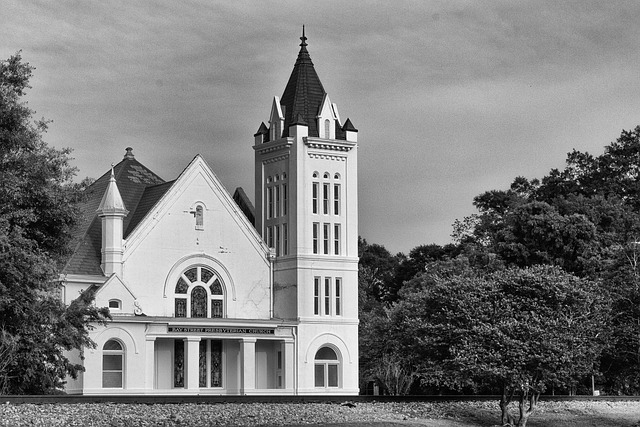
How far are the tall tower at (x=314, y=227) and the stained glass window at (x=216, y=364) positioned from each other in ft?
13.5

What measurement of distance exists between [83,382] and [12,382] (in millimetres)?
14710

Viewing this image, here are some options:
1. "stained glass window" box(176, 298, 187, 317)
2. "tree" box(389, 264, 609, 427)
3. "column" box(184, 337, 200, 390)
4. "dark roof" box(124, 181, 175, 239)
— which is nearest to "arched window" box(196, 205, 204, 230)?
"dark roof" box(124, 181, 175, 239)

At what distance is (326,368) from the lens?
222 ft

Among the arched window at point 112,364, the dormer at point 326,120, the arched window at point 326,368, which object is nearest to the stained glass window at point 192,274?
the arched window at point 112,364

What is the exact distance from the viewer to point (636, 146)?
97.1 m

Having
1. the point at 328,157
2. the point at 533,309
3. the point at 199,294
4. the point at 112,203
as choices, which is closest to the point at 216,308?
the point at 199,294

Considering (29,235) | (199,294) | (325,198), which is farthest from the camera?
(325,198)

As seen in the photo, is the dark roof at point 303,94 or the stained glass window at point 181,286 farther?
the dark roof at point 303,94

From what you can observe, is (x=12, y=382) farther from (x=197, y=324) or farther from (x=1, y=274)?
(x=197, y=324)

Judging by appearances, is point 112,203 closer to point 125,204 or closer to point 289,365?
point 125,204

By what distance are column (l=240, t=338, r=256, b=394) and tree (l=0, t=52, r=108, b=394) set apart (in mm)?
22809

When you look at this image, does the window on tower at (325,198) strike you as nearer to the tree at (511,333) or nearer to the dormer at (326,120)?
the dormer at (326,120)

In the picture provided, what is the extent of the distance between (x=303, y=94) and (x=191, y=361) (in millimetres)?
17224

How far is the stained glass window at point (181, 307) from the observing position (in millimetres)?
64562
